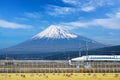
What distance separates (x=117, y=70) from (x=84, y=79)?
54.2ft

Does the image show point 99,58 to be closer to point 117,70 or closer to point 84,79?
point 117,70

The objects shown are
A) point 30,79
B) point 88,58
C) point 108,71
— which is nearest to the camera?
point 30,79

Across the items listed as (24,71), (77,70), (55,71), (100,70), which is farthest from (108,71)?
(24,71)

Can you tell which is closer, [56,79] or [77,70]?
[56,79]

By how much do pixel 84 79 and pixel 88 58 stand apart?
70.2 meters

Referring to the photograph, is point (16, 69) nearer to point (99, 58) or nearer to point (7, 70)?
point (7, 70)

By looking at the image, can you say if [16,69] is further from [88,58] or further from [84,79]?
[88,58]

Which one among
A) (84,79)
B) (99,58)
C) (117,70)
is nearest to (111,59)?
(99,58)

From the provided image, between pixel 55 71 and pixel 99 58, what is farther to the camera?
pixel 99 58

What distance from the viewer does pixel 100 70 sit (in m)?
52.4

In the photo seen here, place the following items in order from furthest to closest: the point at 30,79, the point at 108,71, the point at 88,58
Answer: the point at 88,58 < the point at 108,71 < the point at 30,79

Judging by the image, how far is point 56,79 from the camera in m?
37.3

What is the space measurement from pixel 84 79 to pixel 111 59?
74.0 meters

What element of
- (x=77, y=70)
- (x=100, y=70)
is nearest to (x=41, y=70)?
(x=77, y=70)
